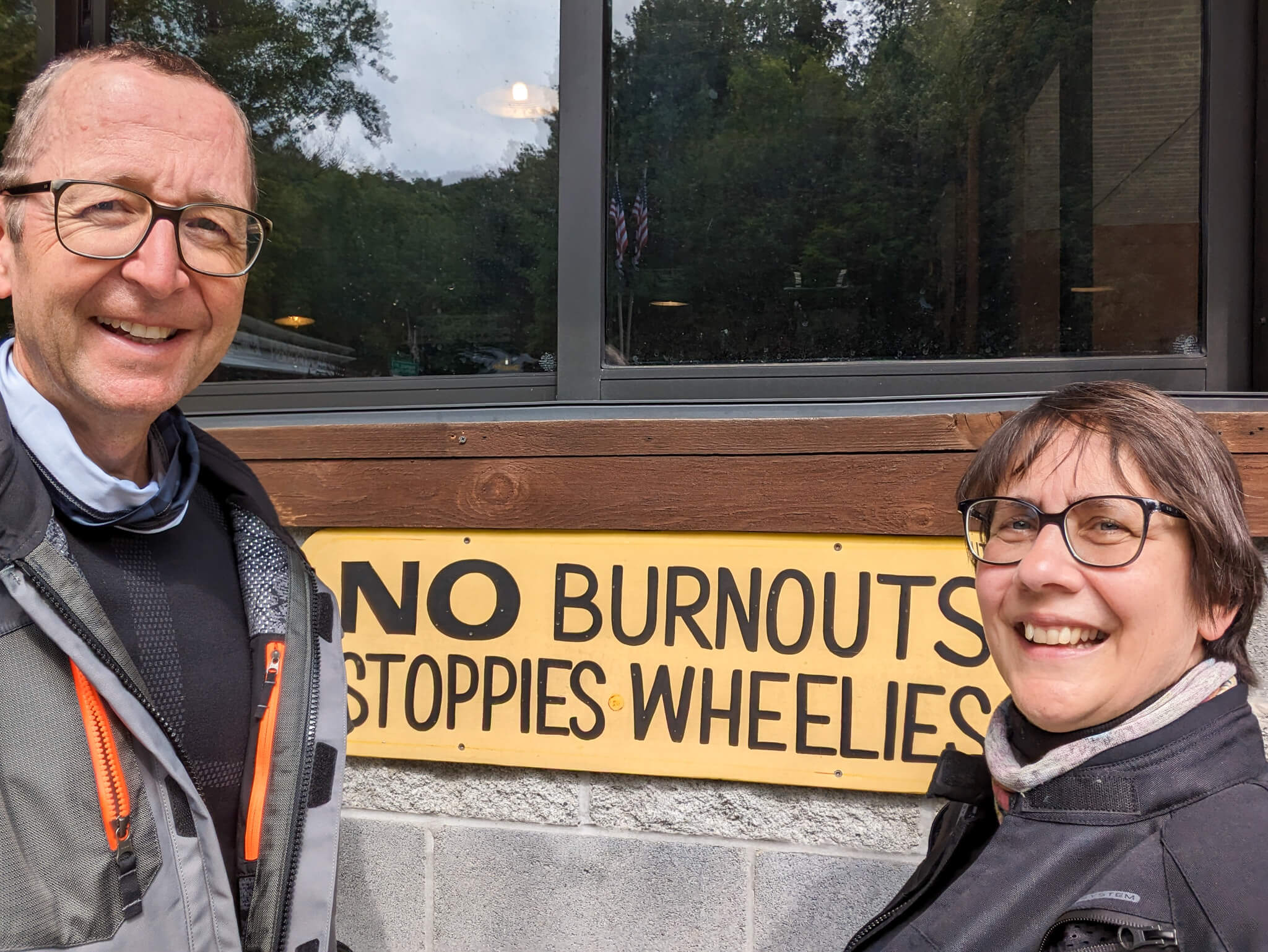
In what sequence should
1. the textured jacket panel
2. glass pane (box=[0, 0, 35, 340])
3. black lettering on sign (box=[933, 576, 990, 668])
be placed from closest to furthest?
the textured jacket panel < black lettering on sign (box=[933, 576, 990, 668]) < glass pane (box=[0, 0, 35, 340])

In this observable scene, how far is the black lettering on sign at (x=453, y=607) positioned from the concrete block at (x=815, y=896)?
0.79m

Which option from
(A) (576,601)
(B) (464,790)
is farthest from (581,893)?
(A) (576,601)

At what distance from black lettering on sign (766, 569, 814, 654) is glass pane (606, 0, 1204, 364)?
22.9 inches

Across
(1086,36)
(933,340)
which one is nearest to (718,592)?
(933,340)

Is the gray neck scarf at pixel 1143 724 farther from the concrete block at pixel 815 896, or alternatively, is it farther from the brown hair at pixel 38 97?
the brown hair at pixel 38 97

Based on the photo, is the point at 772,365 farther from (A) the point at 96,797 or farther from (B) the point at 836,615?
(A) the point at 96,797

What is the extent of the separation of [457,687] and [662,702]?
503mm

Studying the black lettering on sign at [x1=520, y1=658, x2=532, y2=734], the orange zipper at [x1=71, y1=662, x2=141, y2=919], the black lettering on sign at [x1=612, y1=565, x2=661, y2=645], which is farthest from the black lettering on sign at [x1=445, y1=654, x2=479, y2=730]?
the orange zipper at [x1=71, y1=662, x2=141, y2=919]

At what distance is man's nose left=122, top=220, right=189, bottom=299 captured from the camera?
1181mm

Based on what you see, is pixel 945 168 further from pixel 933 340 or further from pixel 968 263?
pixel 933 340

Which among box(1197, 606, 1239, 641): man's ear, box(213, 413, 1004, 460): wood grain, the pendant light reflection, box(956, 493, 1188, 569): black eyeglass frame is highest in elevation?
the pendant light reflection

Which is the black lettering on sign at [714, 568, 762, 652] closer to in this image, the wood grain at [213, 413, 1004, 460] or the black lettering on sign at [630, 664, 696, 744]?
the black lettering on sign at [630, 664, 696, 744]

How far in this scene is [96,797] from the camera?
3.49 feet

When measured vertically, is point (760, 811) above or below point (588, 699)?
below
